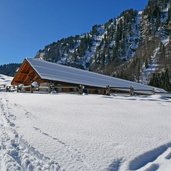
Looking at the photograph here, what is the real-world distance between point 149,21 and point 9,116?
634 ft

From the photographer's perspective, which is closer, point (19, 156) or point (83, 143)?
point (19, 156)

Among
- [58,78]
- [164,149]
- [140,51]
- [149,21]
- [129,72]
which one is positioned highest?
[149,21]

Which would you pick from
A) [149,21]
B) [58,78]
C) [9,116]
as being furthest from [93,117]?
[149,21]

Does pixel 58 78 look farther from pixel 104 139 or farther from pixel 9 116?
pixel 104 139

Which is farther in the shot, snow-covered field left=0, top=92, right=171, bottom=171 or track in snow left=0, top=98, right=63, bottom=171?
snow-covered field left=0, top=92, right=171, bottom=171

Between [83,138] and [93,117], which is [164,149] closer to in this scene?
[83,138]

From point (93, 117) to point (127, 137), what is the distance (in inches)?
126

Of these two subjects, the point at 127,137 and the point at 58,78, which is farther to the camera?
the point at 58,78

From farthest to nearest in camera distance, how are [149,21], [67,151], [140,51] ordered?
[149,21] < [140,51] < [67,151]

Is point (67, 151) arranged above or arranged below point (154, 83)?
below

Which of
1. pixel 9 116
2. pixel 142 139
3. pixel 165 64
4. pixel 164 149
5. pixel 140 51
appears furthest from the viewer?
pixel 140 51

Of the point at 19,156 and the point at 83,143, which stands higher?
the point at 83,143

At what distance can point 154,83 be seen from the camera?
3664 inches

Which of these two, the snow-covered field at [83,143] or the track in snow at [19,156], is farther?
the snow-covered field at [83,143]
